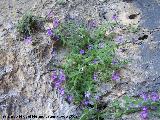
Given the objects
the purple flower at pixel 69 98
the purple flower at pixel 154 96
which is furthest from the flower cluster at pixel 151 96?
the purple flower at pixel 69 98

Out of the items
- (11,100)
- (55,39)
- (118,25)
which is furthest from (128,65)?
(11,100)

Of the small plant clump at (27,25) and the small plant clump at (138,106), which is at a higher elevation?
the small plant clump at (27,25)

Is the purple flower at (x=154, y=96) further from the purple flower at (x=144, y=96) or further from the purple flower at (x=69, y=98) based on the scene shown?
the purple flower at (x=69, y=98)

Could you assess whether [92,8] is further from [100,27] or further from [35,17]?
[35,17]

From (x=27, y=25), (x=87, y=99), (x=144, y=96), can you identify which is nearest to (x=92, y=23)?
(x=27, y=25)

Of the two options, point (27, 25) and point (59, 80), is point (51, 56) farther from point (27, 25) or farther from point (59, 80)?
point (27, 25)

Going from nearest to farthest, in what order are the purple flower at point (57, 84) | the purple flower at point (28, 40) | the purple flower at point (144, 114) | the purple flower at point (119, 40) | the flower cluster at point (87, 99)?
the purple flower at point (144, 114) → the flower cluster at point (87, 99) → the purple flower at point (57, 84) → the purple flower at point (119, 40) → the purple flower at point (28, 40)
